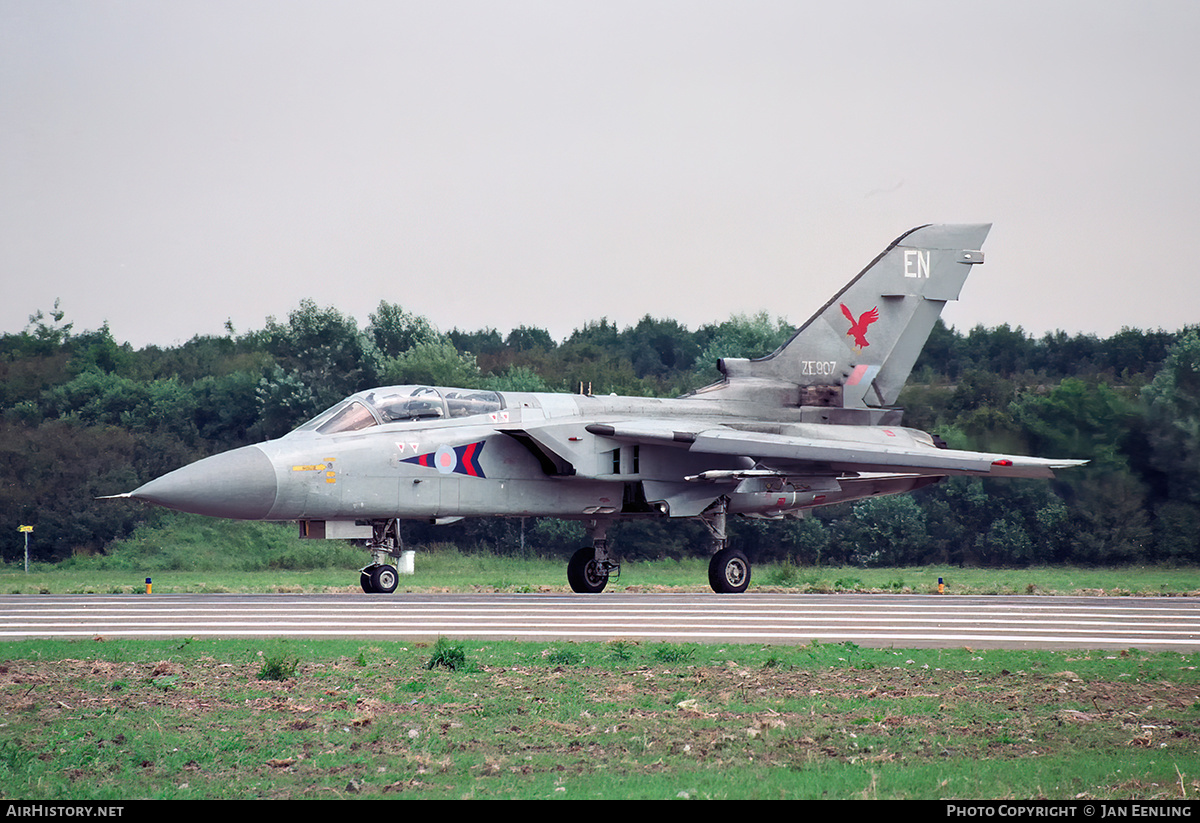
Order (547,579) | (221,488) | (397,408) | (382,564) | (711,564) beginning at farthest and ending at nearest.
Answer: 1. (547,579)
2. (711,564)
3. (382,564)
4. (397,408)
5. (221,488)

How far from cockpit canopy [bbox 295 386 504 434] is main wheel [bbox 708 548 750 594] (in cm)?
465

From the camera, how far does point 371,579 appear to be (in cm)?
1927

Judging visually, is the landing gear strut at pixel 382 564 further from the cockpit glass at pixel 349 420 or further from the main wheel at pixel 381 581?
the cockpit glass at pixel 349 420

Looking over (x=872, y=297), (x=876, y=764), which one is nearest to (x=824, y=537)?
(x=872, y=297)

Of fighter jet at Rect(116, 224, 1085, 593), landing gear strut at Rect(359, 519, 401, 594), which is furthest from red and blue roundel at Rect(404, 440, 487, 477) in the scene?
landing gear strut at Rect(359, 519, 401, 594)

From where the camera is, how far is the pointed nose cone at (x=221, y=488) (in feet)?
54.6

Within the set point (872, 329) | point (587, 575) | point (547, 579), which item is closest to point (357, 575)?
point (547, 579)

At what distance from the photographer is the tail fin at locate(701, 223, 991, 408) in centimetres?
2200

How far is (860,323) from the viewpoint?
871 inches

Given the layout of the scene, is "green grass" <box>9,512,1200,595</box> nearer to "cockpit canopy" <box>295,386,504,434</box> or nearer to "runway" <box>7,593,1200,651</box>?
"runway" <box>7,593,1200,651</box>

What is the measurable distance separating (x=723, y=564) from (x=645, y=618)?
5557mm

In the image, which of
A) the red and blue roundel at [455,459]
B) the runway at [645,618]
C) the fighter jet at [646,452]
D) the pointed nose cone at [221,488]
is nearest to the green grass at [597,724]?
the runway at [645,618]

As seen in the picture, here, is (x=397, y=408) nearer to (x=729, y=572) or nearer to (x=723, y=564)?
(x=723, y=564)
